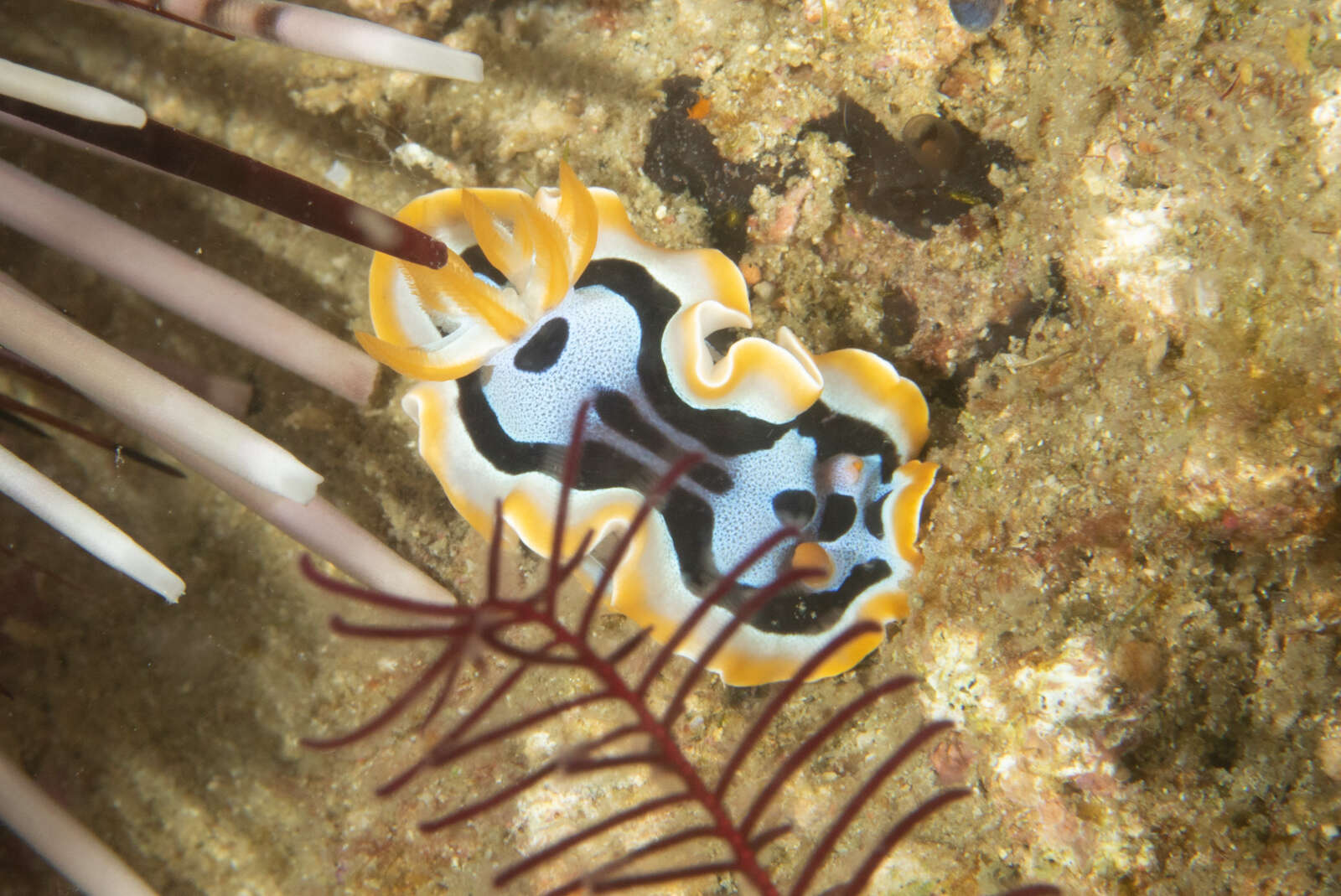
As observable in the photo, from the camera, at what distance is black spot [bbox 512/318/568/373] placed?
2793 mm

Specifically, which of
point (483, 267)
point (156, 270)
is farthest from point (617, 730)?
point (156, 270)

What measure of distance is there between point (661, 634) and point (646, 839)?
881 mm

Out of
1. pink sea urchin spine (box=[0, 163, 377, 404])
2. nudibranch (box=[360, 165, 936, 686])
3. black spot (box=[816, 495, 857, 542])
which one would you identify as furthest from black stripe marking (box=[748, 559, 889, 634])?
pink sea urchin spine (box=[0, 163, 377, 404])

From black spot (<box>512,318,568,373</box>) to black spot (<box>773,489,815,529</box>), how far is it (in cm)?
93

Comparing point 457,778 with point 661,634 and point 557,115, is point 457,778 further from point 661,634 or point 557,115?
point 557,115

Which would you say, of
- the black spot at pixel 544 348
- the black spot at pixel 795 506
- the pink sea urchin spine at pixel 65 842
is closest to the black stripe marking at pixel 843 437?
the black spot at pixel 795 506

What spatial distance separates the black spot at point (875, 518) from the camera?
107 inches

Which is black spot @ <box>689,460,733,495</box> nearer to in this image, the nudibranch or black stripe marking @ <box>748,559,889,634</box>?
the nudibranch

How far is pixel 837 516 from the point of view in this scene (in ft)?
9.12

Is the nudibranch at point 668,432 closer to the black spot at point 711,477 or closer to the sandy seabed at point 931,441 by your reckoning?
the black spot at point 711,477

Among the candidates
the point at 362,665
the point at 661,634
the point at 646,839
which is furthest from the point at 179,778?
the point at 661,634

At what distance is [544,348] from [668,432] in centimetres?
53

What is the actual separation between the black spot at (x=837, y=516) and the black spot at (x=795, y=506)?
0.05m

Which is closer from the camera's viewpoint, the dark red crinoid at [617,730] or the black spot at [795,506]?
the dark red crinoid at [617,730]
